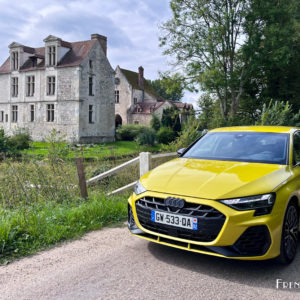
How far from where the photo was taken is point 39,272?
13.3 ft

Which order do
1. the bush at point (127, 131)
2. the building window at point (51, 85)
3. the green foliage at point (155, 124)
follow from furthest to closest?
the green foliage at point (155, 124) < the bush at point (127, 131) < the building window at point (51, 85)

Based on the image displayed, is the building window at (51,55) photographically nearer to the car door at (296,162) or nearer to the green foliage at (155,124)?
the green foliage at (155,124)

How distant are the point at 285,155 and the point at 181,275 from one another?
85.8 inches

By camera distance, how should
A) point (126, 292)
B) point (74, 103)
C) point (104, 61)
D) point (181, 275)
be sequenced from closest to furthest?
point (126, 292) → point (181, 275) → point (74, 103) → point (104, 61)

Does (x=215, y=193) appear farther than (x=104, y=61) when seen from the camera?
No

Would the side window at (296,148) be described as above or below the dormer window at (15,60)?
below

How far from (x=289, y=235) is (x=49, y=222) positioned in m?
3.45

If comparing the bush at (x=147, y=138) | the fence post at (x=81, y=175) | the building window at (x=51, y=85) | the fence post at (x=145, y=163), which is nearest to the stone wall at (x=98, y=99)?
the building window at (x=51, y=85)

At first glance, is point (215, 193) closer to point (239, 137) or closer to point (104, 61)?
point (239, 137)

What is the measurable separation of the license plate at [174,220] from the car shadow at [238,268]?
0.54 meters

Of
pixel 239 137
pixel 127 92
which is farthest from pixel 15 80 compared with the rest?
pixel 239 137

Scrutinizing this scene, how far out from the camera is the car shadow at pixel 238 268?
383 centimetres

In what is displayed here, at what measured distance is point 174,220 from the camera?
13.1 feet

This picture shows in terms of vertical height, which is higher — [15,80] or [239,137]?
[15,80]
